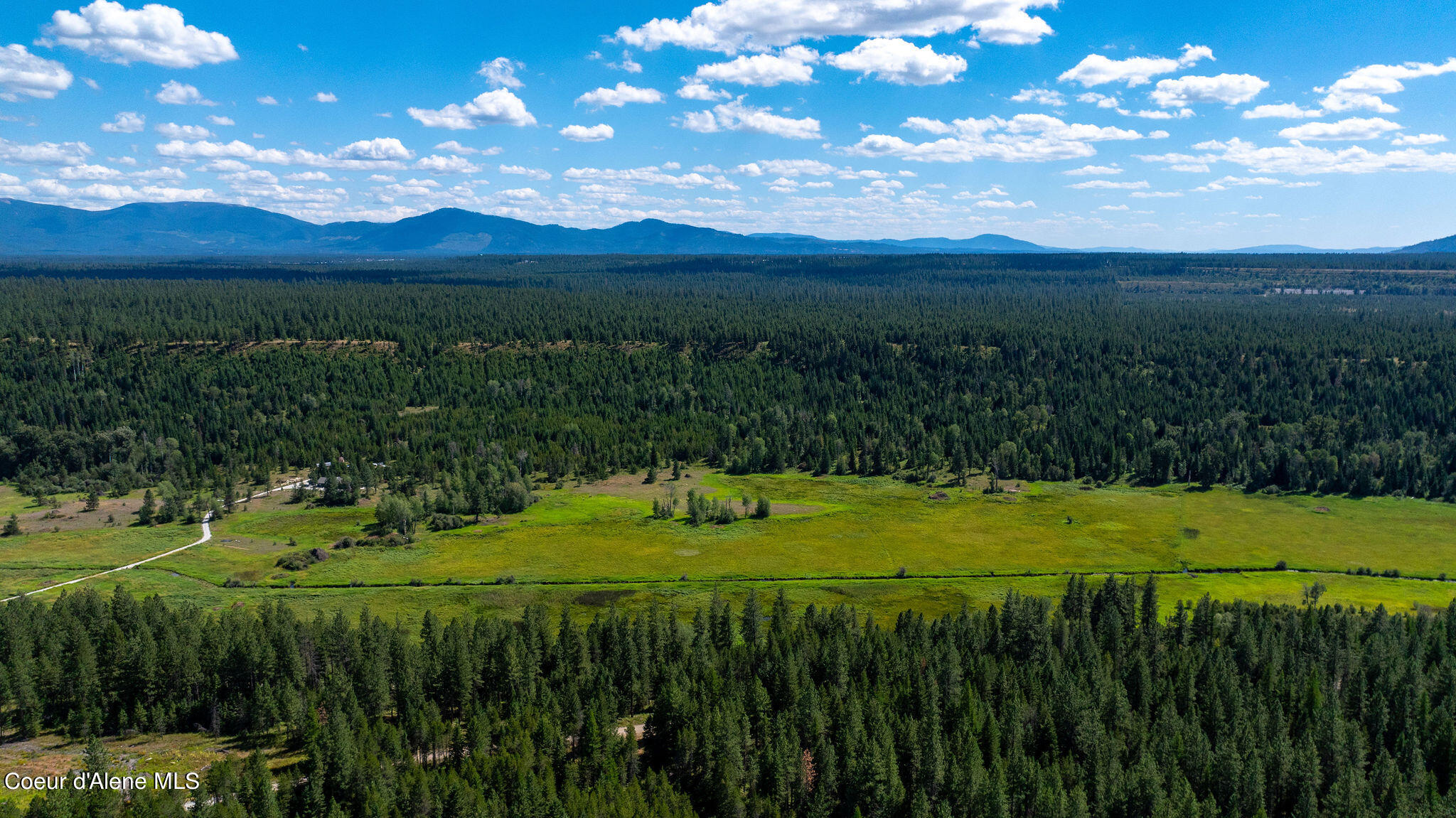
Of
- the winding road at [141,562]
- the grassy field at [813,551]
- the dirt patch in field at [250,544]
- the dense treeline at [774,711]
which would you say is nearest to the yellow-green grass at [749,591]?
the grassy field at [813,551]

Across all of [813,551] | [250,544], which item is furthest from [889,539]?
[250,544]

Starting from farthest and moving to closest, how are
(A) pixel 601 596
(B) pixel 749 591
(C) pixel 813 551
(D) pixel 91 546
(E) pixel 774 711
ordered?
(C) pixel 813 551 → (D) pixel 91 546 → (B) pixel 749 591 → (A) pixel 601 596 → (E) pixel 774 711

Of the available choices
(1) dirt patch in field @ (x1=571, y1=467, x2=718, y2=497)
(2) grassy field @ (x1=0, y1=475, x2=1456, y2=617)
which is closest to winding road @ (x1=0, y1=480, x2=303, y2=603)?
(2) grassy field @ (x1=0, y1=475, x2=1456, y2=617)

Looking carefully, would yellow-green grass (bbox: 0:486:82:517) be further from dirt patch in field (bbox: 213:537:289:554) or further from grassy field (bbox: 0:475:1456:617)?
dirt patch in field (bbox: 213:537:289:554)

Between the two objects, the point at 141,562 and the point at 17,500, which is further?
the point at 17,500

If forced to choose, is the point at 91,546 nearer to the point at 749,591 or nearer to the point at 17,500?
the point at 17,500

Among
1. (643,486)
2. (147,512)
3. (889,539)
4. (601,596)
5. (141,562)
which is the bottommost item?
(601,596)

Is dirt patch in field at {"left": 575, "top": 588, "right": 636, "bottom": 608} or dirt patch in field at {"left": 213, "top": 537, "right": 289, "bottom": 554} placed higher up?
dirt patch in field at {"left": 213, "top": 537, "right": 289, "bottom": 554}
